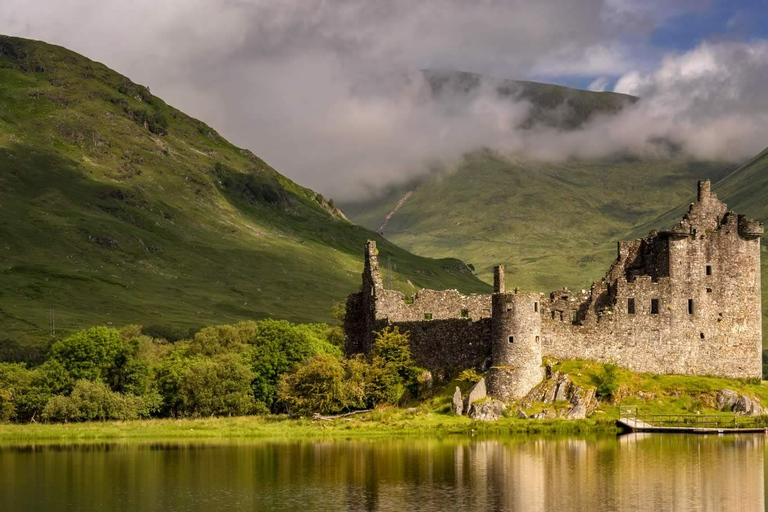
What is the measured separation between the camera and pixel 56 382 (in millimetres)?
95875

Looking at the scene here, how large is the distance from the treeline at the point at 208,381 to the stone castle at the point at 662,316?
3813 mm

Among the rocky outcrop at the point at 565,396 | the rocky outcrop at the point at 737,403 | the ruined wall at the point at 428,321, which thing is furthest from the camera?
the ruined wall at the point at 428,321

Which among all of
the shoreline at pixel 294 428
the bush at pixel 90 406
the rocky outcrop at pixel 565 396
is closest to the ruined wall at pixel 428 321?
the rocky outcrop at pixel 565 396

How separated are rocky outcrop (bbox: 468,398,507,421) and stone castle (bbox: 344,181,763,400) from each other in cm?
319

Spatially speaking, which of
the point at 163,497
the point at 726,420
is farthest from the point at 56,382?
the point at 726,420

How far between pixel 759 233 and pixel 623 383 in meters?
16.3

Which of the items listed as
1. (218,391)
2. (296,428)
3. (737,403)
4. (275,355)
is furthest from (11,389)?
(737,403)

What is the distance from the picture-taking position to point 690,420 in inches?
3100

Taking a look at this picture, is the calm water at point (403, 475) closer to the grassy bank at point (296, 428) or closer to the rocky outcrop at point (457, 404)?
the grassy bank at point (296, 428)

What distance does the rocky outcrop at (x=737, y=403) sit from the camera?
81188 millimetres

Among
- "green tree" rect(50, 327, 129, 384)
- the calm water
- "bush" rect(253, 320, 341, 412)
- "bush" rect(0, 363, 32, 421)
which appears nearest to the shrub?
the calm water

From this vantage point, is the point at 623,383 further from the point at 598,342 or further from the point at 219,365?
the point at 219,365

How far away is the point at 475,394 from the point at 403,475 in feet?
62.1

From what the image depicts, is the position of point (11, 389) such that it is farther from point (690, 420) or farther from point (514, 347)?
point (690, 420)
